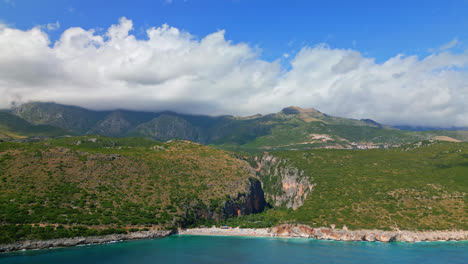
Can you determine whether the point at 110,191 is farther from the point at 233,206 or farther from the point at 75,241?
the point at 233,206

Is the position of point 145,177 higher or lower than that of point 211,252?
higher

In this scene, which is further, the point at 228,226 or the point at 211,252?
the point at 228,226

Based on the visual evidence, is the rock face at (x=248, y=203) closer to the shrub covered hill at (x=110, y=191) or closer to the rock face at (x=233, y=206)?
the rock face at (x=233, y=206)

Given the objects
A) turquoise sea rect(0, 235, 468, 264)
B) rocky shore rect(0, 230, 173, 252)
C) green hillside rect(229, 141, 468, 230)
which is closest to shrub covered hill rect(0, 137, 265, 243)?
rocky shore rect(0, 230, 173, 252)

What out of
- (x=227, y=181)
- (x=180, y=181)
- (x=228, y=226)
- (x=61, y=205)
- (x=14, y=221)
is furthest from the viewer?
(x=227, y=181)

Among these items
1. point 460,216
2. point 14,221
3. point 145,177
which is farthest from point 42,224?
point 460,216

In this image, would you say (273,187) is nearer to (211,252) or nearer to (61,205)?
(211,252)

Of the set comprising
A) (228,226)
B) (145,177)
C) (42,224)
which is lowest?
(228,226)
